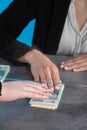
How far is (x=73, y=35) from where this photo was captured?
157 cm

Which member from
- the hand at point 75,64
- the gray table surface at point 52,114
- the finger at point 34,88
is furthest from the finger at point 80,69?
the finger at point 34,88

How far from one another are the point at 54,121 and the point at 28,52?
0.54m

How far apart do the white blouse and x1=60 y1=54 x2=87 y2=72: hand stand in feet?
0.68

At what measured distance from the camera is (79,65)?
1304 millimetres

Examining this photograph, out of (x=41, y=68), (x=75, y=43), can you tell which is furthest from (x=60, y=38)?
(x=41, y=68)

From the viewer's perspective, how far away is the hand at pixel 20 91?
3.19 ft

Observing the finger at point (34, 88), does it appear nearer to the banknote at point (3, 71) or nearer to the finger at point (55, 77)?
the finger at point (55, 77)

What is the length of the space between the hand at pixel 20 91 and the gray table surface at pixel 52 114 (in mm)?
28

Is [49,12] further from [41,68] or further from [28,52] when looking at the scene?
[41,68]

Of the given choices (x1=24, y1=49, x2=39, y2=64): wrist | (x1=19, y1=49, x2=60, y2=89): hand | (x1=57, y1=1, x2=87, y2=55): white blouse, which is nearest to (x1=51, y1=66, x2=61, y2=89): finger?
(x1=19, y1=49, x2=60, y2=89): hand

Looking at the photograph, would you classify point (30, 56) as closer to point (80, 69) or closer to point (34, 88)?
point (80, 69)

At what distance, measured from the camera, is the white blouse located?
1.56m

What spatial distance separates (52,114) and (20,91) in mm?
127

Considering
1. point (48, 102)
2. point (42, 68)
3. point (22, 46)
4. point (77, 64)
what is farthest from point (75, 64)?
point (48, 102)
